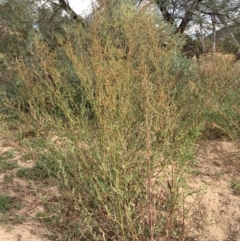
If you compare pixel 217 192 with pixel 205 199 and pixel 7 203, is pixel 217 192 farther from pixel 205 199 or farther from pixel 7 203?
pixel 7 203

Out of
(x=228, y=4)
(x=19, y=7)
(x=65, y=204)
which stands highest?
(x=19, y=7)

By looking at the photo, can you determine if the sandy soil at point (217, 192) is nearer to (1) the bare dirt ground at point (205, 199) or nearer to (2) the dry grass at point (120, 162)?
(1) the bare dirt ground at point (205, 199)

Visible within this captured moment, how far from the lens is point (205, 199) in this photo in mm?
2688

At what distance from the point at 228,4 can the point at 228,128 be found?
15.2ft

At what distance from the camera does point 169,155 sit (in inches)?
89.5

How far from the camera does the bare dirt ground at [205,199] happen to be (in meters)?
2.32

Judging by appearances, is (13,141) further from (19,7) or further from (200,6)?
(200,6)

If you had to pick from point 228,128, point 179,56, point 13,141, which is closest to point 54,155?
point 13,141

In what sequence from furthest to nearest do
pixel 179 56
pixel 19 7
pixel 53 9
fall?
1. pixel 53 9
2. pixel 19 7
3. pixel 179 56

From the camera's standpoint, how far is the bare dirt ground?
232cm

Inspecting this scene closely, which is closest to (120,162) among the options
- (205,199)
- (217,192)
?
(205,199)

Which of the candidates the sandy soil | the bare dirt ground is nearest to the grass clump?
the bare dirt ground

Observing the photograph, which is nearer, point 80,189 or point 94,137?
point 80,189


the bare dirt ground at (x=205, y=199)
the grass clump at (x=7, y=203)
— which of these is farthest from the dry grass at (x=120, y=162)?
the grass clump at (x=7, y=203)
